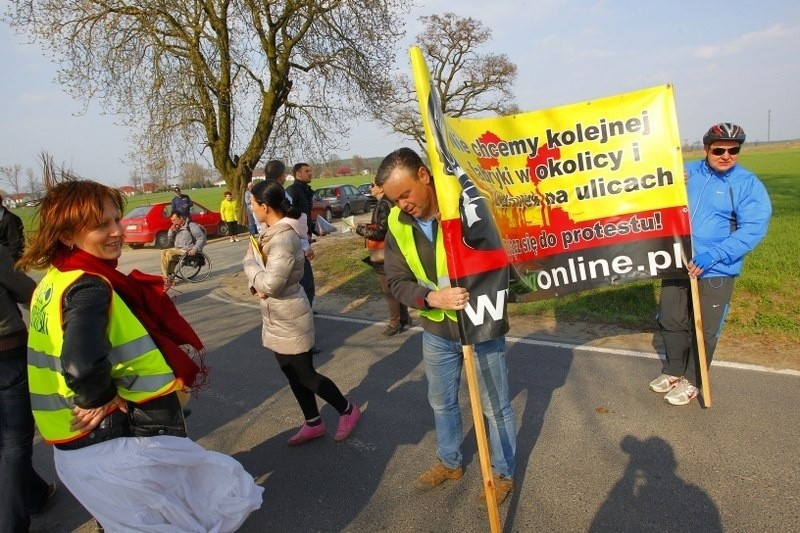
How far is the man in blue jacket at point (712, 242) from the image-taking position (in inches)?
140

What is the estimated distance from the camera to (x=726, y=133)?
11.6 ft

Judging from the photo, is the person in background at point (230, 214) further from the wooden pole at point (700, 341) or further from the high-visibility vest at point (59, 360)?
the high-visibility vest at point (59, 360)

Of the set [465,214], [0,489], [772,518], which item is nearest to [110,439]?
[0,489]

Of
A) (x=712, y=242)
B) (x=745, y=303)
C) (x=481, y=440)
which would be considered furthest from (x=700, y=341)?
(x=745, y=303)

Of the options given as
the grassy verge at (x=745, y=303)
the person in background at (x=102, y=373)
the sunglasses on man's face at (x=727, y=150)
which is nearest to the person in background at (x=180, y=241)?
the grassy verge at (x=745, y=303)

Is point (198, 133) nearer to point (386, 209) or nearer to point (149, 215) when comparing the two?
point (149, 215)

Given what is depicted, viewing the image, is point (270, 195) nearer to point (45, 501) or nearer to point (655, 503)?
point (45, 501)

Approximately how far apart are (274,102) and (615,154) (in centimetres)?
1446

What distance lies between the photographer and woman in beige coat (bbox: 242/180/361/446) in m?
3.37

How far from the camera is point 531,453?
3367mm

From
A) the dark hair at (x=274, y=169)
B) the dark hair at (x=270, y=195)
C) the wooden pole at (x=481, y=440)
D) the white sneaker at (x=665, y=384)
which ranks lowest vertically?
the white sneaker at (x=665, y=384)

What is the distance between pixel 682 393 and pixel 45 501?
14.6 feet

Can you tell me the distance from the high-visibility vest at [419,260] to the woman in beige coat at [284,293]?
97 centimetres

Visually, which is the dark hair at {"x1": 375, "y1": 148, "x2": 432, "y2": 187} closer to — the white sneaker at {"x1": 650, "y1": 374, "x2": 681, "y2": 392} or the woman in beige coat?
the woman in beige coat
